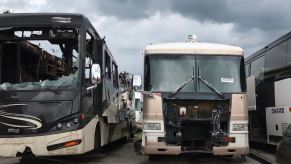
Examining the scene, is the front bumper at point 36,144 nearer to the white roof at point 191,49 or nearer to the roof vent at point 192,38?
the white roof at point 191,49

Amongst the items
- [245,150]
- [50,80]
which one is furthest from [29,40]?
[245,150]

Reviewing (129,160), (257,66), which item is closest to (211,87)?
(129,160)

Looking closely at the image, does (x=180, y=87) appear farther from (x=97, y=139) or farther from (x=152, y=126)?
(x=97, y=139)

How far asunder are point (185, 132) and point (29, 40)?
13.8ft

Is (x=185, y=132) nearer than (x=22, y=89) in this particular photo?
No

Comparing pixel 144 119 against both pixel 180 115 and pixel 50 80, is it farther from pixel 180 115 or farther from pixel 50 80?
pixel 50 80

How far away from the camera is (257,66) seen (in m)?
18.2

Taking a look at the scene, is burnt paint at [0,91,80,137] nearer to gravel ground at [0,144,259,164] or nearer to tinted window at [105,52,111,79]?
gravel ground at [0,144,259,164]

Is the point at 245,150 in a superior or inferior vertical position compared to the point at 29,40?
inferior

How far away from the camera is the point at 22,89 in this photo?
11633mm

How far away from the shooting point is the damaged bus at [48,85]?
11.3 m

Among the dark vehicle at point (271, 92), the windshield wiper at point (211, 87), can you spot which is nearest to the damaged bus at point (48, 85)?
the windshield wiper at point (211, 87)

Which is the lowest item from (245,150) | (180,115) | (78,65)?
(245,150)

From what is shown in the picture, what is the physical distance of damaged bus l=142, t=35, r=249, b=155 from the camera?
1234 cm
